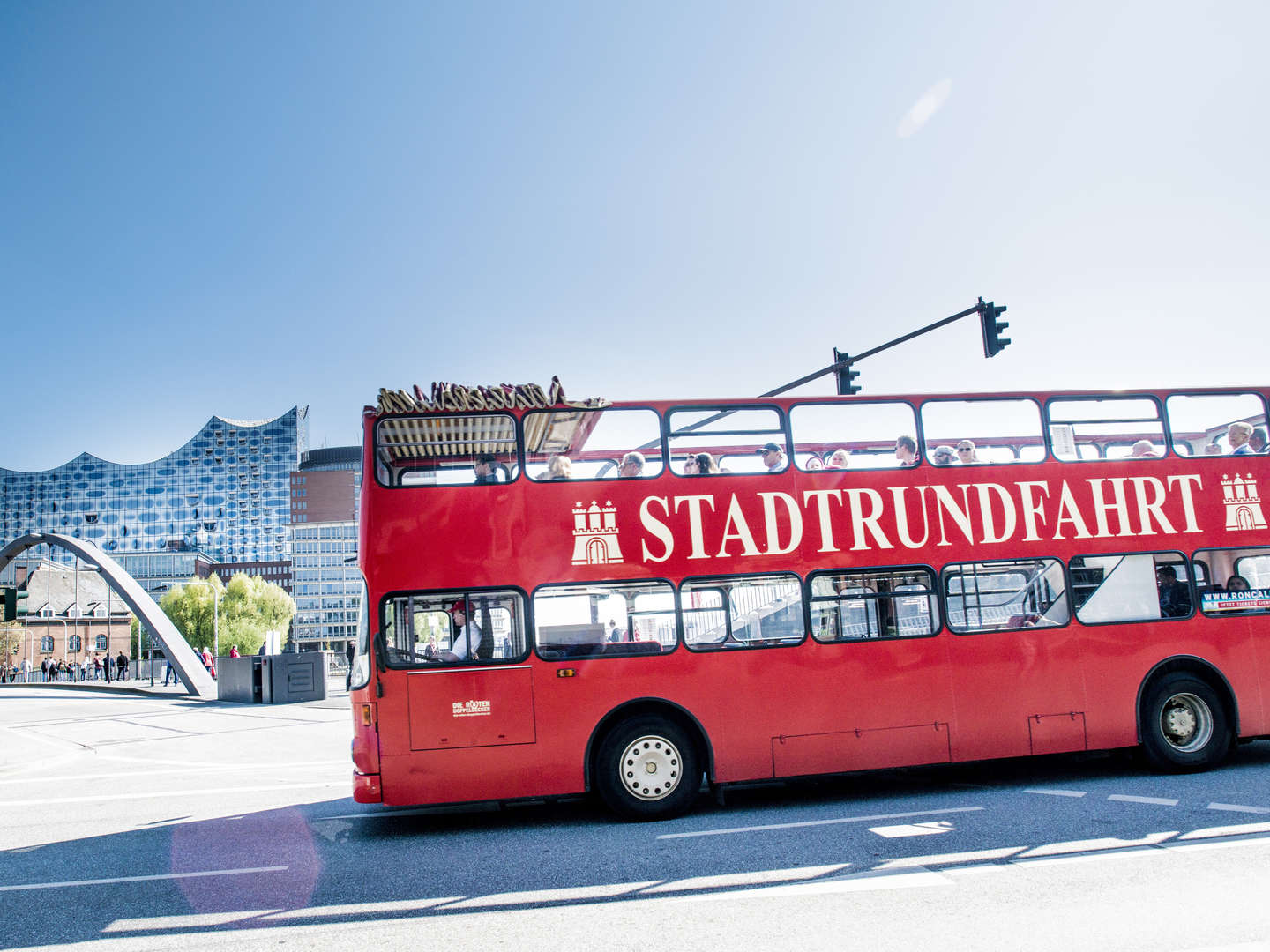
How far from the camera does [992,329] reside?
1386 centimetres

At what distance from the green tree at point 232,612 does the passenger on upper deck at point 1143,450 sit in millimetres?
91840

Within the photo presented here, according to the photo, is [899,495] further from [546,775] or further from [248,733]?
[248,733]

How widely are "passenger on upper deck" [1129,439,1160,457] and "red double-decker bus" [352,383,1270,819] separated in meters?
0.03

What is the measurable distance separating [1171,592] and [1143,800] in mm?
2477

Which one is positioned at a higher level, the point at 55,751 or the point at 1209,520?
the point at 1209,520

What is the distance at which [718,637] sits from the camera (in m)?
8.73

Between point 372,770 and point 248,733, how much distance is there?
1268cm

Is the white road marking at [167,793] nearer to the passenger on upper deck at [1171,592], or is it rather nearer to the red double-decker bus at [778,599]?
the red double-decker bus at [778,599]

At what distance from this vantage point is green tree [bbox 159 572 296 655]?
305 feet

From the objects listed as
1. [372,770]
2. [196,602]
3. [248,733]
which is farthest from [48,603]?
[372,770]

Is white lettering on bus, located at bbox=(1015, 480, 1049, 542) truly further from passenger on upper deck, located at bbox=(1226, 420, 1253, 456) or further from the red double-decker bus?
passenger on upper deck, located at bbox=(1226, 420, 1253, 456)

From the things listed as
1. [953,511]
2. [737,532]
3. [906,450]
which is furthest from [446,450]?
[953,511]

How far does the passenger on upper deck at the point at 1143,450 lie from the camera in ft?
32.9

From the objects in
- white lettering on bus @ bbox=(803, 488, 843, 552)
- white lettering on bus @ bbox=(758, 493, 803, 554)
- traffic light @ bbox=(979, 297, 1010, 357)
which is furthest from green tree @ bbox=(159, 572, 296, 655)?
white lettering on bus @ bbox=(803, 488, 843, 552)
